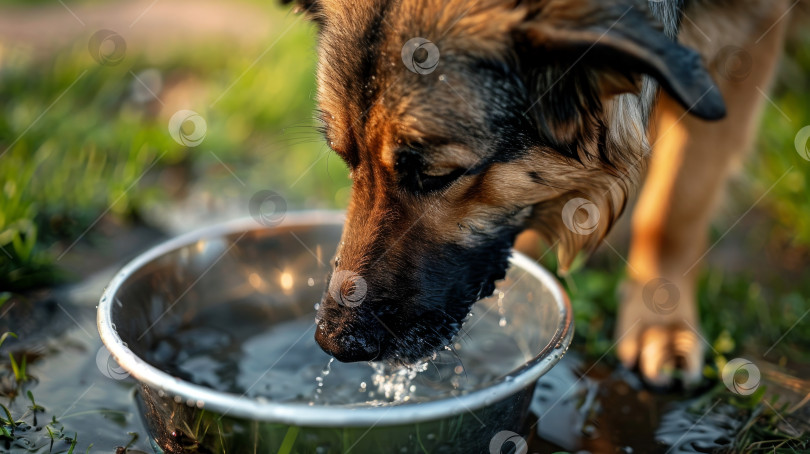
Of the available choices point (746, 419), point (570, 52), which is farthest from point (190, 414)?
point (746, 419)

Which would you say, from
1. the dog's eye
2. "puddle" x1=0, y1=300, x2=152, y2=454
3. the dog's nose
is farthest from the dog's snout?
"puddle" x1=0, y1=300, x2=152, y2=454

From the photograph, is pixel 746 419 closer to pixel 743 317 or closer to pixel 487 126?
pixel 743 317

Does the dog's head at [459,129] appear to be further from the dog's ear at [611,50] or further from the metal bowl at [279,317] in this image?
the metal bowl at [279,317]

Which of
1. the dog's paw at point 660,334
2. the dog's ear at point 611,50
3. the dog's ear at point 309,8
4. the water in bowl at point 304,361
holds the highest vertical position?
the dog's ear at point 611,50

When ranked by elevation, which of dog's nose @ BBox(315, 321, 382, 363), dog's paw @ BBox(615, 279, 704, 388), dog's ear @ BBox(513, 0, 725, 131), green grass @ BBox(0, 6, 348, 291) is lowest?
green grass @ BBox(0, 6, 348, 291)

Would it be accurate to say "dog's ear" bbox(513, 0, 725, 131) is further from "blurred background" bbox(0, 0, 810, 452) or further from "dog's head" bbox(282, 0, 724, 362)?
"blurred background" bbox(0, 0, 810, 452)

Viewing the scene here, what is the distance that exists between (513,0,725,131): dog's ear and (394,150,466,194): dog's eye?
0.36 metres

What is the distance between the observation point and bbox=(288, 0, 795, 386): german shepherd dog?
1.92 m

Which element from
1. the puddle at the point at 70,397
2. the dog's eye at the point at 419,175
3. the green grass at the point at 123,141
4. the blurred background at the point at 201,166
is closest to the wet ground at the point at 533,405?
the puddle at the point at 70,397

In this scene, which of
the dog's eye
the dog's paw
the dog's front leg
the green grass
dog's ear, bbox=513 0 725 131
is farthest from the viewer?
the green grass

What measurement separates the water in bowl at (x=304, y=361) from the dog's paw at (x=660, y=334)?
53 centimetres

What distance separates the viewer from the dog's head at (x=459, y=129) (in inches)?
75.7

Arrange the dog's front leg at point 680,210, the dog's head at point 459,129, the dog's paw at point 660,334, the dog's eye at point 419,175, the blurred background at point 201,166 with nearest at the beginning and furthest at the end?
the dog's head at point 459,129 → the dog's eye at point 419,175 → the dog's paw at point 660,334 → the dog's front leg at point 680,210 → the blurred background at point 201,166

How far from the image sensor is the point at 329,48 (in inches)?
91.4
